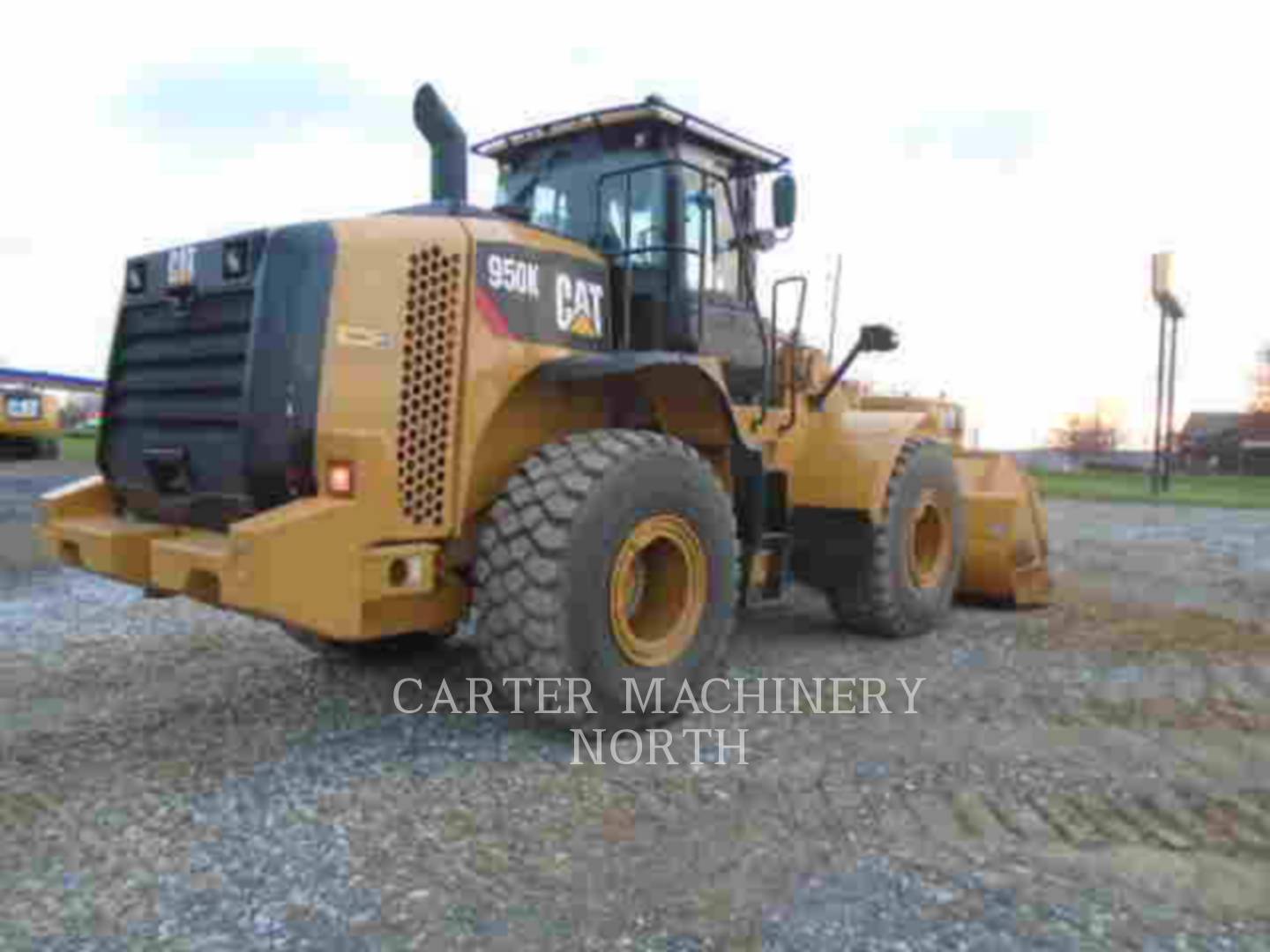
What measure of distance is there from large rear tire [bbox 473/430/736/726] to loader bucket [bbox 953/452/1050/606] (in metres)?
3.36

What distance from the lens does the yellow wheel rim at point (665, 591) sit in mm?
4531

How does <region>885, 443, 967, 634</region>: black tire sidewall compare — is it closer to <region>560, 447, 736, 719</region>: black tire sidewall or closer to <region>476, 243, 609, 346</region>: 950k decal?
<region>560, 447, 736, 719</region>: black tire sidewall

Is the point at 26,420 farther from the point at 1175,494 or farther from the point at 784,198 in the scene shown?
the point at 1175,494

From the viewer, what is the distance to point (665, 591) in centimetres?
480

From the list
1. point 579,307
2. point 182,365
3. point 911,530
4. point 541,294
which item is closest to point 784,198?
point 579,307

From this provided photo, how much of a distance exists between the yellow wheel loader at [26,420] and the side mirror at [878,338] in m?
14.1

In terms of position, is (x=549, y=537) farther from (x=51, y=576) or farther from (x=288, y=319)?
(x=51, y=576)

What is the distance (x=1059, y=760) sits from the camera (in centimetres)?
418

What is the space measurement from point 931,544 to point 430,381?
13.5 ft

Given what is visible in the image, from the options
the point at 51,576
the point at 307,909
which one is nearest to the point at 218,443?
the point at 307,909

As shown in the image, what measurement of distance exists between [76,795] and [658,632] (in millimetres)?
2367

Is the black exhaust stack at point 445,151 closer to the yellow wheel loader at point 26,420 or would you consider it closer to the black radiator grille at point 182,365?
the black radiator grille at point 182,365

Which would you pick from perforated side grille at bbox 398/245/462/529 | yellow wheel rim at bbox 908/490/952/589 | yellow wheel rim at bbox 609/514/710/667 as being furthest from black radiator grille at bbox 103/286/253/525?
yellow wheel rim at bbox 908/490/952/589

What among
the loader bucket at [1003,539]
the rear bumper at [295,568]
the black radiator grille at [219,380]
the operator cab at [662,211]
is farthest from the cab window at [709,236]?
the loader bucket at [1003,539]
